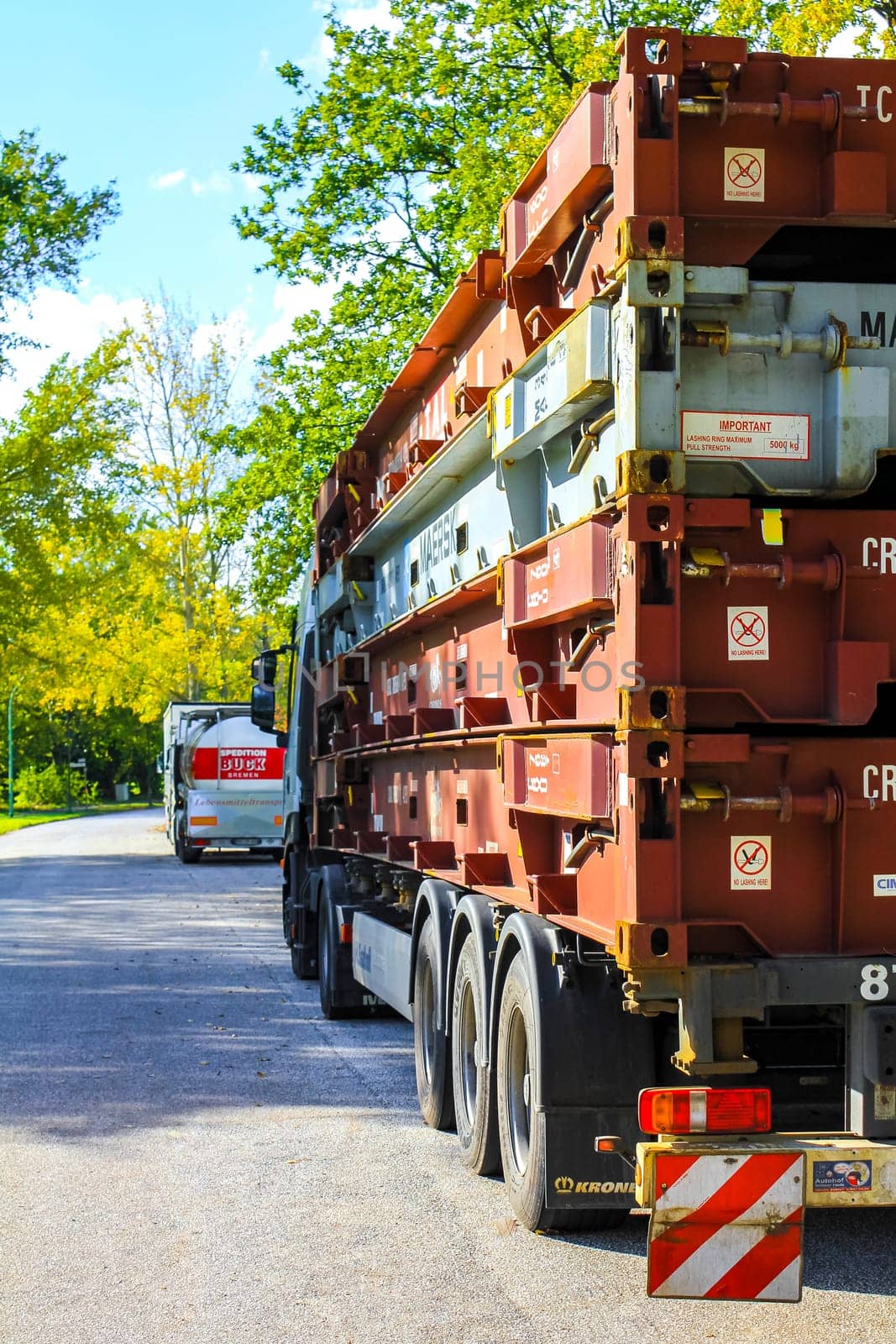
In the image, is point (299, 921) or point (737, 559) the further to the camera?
point (299, 921)

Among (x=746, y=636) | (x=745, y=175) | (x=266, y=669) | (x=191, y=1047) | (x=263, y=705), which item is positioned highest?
(x=745, y=175)

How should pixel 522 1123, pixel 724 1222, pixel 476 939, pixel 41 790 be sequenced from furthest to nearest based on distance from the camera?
1. pixel 41 790
2. pixel 476 939
3. pixel 522 1123
4. pixel 724 1222

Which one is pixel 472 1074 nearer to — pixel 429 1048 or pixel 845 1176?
pixel 429 1048

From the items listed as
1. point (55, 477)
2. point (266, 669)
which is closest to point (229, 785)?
point (55, 477)

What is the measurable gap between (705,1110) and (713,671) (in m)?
1.26

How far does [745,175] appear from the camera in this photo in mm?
4883

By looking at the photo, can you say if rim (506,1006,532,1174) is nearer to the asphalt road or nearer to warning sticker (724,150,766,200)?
the asphalt road

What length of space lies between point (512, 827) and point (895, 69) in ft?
9.65

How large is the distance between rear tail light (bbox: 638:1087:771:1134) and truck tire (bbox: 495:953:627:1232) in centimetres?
84

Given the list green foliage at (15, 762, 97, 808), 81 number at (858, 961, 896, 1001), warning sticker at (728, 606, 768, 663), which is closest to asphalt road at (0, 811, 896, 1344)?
81 number at (858, 961, 896, 1001)

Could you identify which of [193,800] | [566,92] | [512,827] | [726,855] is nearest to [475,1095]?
[512,827]

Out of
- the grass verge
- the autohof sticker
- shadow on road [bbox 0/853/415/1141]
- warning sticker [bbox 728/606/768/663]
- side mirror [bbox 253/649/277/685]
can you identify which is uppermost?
side mirror [bbox 253/649/277/685]

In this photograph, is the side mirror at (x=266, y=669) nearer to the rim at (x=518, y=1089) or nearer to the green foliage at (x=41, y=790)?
the rim at (x=518, y=1089)

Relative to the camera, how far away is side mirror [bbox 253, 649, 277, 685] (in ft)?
47.2
